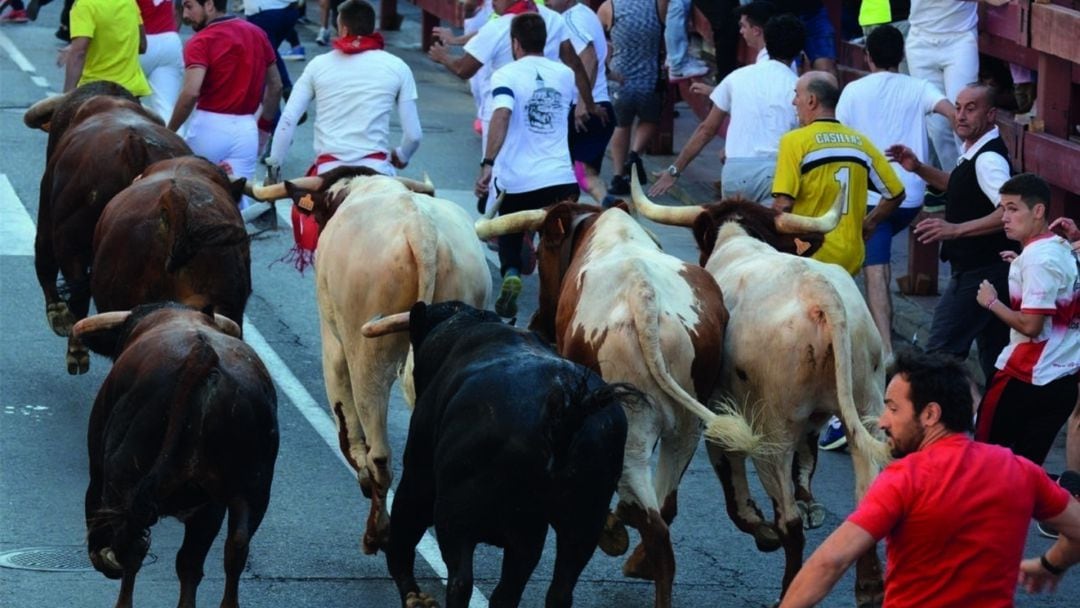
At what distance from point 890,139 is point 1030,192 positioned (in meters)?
2.65

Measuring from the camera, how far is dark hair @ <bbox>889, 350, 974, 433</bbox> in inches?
211

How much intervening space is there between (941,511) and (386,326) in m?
3.20

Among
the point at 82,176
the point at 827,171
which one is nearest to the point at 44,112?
the point at 82,176

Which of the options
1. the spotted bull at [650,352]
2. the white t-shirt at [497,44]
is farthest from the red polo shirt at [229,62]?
the spotted bull at [650,352]

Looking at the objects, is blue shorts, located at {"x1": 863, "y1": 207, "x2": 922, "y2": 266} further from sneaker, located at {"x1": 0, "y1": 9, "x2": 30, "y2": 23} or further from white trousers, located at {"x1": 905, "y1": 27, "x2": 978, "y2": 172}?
sneaker, located at {"x1": 0, "y1": 9, "x2": 30, "y2": 23}

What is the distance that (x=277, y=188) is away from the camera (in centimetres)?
980

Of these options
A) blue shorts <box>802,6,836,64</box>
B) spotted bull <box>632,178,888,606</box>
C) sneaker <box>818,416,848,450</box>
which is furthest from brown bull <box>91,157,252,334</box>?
blue shorts <box>802,6,836,64</box>

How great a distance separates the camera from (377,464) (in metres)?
8.73

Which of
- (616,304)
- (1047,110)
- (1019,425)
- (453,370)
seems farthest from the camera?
(1047,110)

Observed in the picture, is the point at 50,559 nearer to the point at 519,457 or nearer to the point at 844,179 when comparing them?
the point at 519,457

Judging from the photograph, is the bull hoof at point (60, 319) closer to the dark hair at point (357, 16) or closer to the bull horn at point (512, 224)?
the dark hair at point (357, 16)

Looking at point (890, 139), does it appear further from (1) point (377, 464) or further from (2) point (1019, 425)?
(1) point (377, 464)

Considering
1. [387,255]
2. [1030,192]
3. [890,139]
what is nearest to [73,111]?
[387,255]

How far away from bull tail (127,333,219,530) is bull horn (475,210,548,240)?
2487mm
